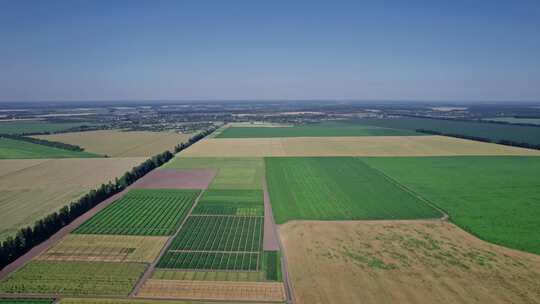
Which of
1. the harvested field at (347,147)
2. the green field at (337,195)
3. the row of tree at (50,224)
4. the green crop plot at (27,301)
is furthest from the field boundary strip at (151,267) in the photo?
the harvested field at (347,147)

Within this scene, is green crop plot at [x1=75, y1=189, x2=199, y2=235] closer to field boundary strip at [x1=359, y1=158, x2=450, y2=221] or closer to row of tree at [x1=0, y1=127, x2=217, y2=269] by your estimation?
row of tree at [x1=0, y1=127, x2=217, y2=269]

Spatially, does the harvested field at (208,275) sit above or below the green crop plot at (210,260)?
below

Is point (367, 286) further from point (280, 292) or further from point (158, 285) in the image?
point (158, 285)

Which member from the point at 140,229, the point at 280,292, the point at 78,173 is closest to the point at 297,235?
the point at 280,292

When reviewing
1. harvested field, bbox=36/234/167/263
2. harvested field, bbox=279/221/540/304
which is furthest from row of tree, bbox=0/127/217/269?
harvested field, bbox=279/221/540/304

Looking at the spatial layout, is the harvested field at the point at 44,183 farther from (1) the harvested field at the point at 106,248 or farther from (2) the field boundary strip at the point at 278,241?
(2) the field boundary strip at the point at 278,241

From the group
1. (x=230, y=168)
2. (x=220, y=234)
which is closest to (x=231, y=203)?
(x=220, y=234)
